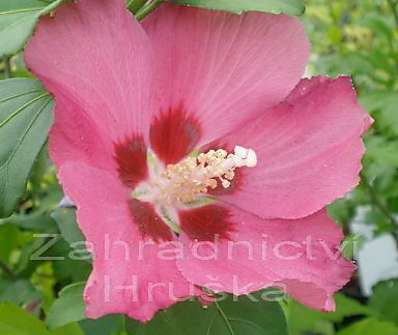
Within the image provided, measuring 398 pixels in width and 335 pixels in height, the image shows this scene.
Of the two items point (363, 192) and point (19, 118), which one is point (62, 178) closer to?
point (19, 118)

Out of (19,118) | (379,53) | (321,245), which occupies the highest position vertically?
(19,118)

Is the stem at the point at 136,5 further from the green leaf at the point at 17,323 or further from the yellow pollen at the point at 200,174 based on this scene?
the green leaf at the point at 17,323

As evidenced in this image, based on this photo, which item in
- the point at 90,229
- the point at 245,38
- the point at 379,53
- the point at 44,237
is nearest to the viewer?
the point at 90,229

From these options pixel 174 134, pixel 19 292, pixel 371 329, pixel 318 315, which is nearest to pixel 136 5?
pixel 174 134

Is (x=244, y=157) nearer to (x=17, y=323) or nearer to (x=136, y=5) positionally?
(x=136, y=5)

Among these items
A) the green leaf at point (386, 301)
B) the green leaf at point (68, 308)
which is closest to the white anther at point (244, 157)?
the green leaf at point (68, 308)

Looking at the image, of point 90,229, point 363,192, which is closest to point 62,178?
point 90,229
